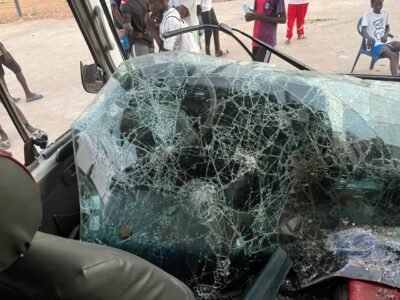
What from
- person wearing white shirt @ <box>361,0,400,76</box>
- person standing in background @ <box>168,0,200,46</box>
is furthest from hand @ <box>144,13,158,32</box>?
person wearing white shirt @ <box>361,0,400,76</box>

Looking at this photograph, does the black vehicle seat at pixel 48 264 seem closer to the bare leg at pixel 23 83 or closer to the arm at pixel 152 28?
the bare leg at pixel 23 83

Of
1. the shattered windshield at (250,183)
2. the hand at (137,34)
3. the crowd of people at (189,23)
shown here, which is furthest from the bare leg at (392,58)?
the shattered windshield at (250,183)

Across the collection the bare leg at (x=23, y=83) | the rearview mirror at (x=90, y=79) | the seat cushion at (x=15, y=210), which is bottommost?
the bare leg at (x=23, y=83)

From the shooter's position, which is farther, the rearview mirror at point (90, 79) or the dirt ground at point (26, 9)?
the dirt ground at point (26, 9)

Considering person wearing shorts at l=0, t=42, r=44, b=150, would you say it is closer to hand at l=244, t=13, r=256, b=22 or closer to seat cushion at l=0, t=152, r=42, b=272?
seat cushion at l=0, t=152, r=42, b=272

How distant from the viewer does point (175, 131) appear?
180cm

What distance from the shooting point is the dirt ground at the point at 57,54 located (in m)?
2.87

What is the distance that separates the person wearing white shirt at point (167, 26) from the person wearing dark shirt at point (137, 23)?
0.10m

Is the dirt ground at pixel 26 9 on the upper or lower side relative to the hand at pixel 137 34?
upper

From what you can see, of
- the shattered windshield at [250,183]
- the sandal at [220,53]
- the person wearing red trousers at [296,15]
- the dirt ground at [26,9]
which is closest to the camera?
the shattered windshield at [250,183]

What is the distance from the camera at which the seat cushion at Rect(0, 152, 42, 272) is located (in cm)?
91

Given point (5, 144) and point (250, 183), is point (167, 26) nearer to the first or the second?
point (5, 144)

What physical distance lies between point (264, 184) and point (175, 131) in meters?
0.41

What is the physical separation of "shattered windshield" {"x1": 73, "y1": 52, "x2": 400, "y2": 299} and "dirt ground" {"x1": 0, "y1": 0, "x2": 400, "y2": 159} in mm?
540
